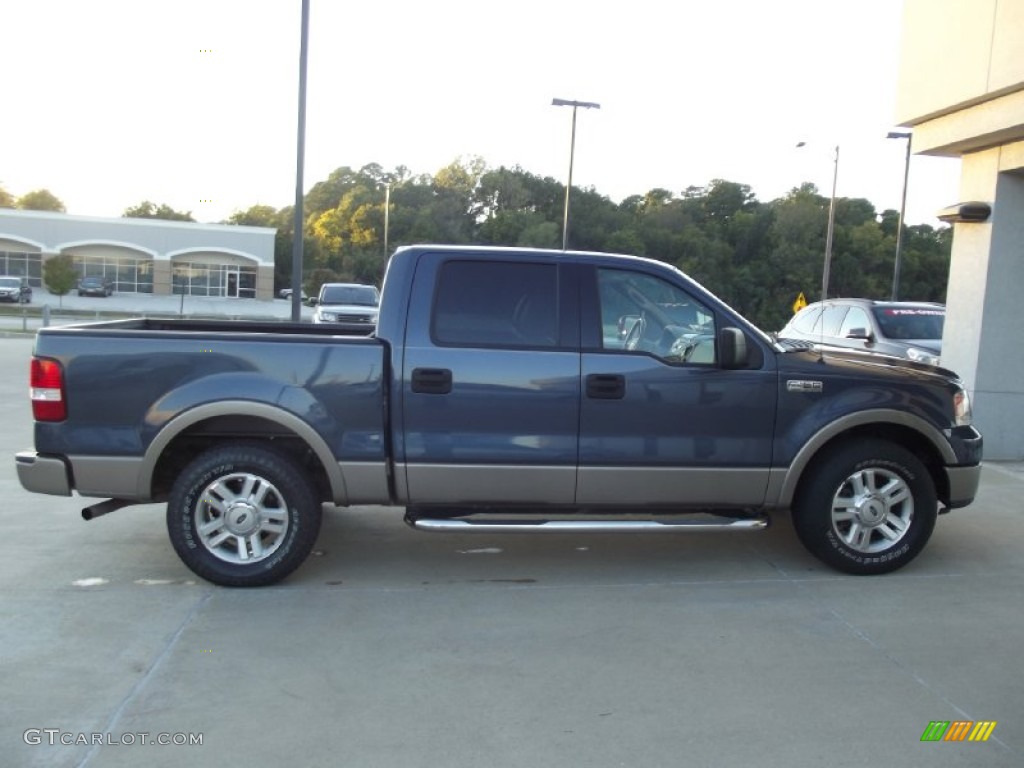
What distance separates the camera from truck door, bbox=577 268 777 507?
5.55 metres

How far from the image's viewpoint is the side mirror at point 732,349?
5.51 metres

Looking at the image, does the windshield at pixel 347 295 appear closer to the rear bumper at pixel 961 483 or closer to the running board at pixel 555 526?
the running board at pixel 555 526

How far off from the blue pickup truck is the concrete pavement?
0.41 m

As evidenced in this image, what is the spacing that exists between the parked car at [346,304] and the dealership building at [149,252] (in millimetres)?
41291

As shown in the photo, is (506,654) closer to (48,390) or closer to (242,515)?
(242,515)

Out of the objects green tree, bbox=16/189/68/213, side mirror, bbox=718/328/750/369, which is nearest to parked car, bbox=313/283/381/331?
side mirror, bbox=718/328/750/369

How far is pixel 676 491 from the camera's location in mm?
5668

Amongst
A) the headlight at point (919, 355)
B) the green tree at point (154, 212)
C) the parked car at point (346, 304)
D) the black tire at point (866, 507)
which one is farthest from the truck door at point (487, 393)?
the green tree at point (154, 212)

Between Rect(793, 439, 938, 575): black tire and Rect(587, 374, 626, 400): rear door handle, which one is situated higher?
Rect(587, 374, 626, 400): rear door handle

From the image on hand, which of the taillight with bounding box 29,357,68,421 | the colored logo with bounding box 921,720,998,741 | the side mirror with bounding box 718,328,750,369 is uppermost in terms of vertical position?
the side mirror with bounding box 718,328,750,369

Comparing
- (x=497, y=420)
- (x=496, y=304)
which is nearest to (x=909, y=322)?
(x=496, y=304)

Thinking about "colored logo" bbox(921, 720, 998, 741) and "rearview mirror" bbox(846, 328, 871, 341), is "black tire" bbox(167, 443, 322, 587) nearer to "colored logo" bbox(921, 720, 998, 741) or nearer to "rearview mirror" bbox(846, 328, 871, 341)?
"colored logo" bbox(921, 720, 998, 741)

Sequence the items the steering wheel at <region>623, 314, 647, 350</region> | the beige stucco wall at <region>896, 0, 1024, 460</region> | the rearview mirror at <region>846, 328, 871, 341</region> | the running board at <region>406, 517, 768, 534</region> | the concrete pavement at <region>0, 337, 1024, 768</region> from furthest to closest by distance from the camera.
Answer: the rearview mirror at <region>846, 328, 871, 341</region>, the beige stucco wall at <region>896, 0, 1024, 460</region>, the steering wheel at <region>623, 314, 647, 350</region>, the running board at <region>406, 517, 768, 534</region>, the concrete pavement at <region>0, 337, 1024, 768</region>

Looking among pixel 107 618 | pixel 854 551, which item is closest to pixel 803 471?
pixel 854 551
